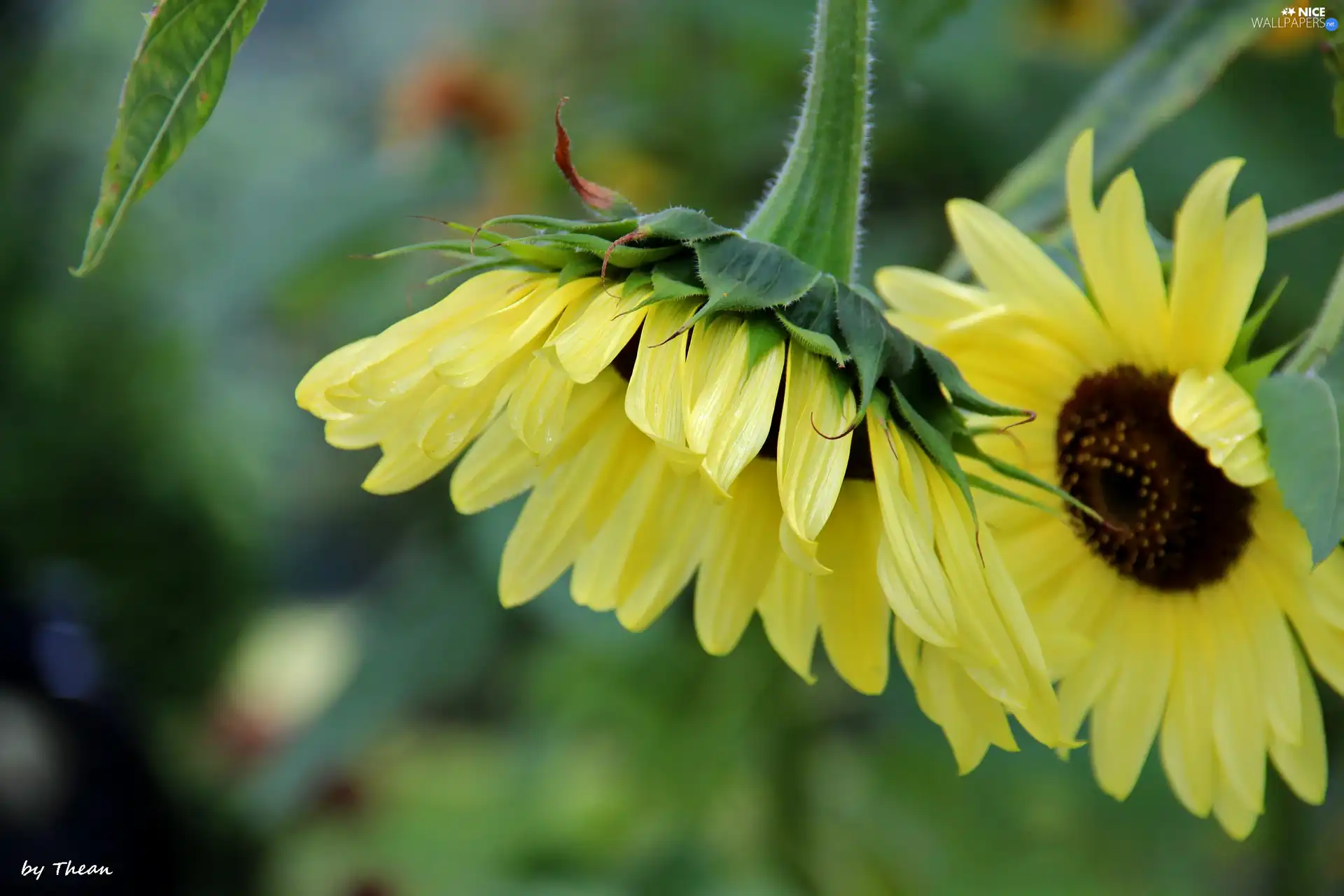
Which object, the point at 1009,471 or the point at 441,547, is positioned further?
the point at 441,547

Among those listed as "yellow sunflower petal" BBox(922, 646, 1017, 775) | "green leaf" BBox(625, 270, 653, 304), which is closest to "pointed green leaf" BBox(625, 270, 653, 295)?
"green leaf" BBox(625, 270, 653, 304)

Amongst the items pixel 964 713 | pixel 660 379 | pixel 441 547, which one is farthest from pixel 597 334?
pixel 441 547

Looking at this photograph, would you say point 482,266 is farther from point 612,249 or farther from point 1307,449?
point 1307,449

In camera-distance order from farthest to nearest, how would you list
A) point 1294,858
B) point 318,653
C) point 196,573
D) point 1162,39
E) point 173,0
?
point 318,653 → point 196,573 → point 1294,858 → point 1162,39 → point 173,0

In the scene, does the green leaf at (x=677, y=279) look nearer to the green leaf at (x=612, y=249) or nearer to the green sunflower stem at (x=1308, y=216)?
the green leaf at (x=612, y=249)

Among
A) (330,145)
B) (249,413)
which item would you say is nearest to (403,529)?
(249,413)

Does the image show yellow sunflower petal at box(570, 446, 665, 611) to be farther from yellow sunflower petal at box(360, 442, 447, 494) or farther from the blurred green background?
the blurred green background

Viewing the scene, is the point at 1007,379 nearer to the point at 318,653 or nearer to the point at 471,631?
the point at 471,631
